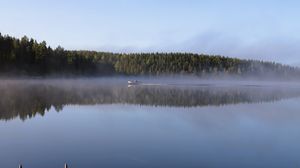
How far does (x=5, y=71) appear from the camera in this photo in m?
104

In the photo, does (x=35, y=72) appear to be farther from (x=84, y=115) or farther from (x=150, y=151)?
(x=150, y=151)

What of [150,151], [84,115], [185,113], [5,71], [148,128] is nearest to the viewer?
[150,151]

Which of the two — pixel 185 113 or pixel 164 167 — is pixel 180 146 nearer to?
pixel 164 167

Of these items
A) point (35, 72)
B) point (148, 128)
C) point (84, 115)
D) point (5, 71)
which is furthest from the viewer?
point (35, 72)

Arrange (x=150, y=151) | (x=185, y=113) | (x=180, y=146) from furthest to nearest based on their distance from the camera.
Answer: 1. (x=185, y=113)
2. (x=180, y=146)
3. (x=150, y=151)

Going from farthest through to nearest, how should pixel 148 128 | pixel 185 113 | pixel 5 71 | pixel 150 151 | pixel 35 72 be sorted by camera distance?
pixel 35 72 < pixel 5 71 < pixel 185 113 < pixel 148 128 < pixel 150 151

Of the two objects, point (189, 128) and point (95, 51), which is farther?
point (95, 51)

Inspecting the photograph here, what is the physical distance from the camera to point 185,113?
38.4 metres

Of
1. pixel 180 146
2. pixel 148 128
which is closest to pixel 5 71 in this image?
pixel 148 128

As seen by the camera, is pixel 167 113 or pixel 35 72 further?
pixel 35 72

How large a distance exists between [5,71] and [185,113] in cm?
7658

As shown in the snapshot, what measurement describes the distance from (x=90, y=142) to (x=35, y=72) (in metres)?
98.0

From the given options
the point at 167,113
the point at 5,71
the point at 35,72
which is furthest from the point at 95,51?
the point at 167,113

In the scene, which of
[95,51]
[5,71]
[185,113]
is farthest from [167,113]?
[95,51]
